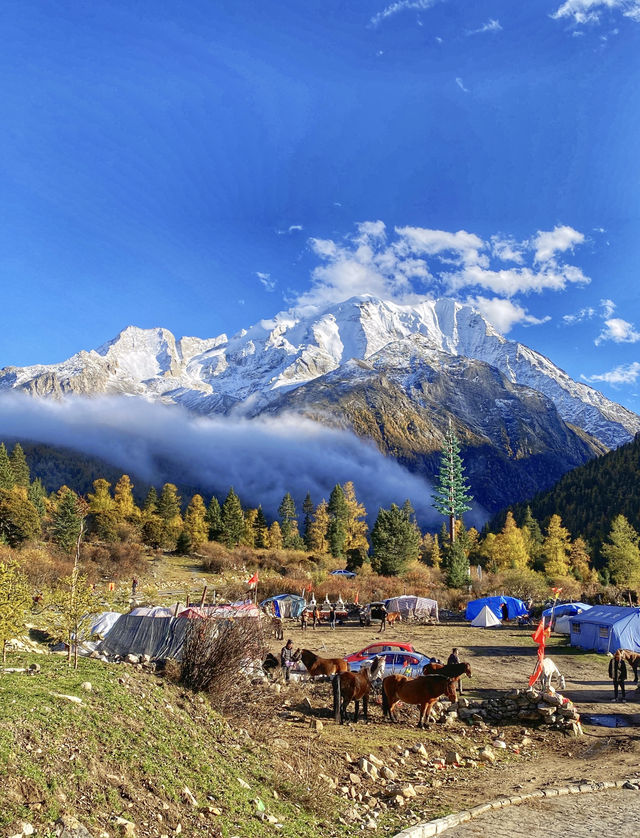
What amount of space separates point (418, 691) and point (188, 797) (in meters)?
8.79

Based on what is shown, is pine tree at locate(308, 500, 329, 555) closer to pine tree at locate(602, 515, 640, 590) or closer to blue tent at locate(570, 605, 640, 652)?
pine tree at locate(602, 515, 640, 590)

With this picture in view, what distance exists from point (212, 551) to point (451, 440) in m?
43.4

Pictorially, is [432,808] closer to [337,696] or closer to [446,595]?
[337,696]

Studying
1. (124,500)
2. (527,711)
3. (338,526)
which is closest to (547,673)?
(527,711)

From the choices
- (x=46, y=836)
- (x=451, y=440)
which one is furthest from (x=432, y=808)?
(x=451, y=440)

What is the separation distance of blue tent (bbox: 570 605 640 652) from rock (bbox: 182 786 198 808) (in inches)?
1045

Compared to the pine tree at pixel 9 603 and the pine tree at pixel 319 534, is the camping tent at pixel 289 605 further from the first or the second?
the pine tree at pixel 319 534

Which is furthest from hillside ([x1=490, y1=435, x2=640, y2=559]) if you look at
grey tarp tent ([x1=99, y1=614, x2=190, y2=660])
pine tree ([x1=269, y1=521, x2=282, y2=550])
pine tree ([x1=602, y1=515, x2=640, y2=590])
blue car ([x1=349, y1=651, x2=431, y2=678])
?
grey tarp tent ([x1=99, y1=614, x2=190, y2=660])

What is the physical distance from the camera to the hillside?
11194 cm

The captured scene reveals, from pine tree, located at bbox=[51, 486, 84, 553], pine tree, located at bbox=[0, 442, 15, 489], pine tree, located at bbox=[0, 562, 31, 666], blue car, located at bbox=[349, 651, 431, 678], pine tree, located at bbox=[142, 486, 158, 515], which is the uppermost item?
pine tree, located at bbox=[0, 442, 15, 489]

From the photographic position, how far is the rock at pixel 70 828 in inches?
219

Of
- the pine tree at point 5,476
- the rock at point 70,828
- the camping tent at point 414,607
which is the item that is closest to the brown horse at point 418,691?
the rock at point 70,828

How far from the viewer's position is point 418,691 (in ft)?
48.1

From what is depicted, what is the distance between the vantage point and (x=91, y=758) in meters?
7.09
